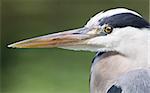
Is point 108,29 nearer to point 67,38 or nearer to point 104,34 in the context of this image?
point 104,34

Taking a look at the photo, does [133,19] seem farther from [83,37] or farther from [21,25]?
[21,25]

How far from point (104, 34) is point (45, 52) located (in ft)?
12.1

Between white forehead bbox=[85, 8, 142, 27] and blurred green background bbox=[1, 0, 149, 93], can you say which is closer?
white forehead bbox=[85, 8, 142, 27]

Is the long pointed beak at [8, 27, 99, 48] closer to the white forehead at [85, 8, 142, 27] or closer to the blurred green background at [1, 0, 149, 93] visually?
the white forehead at [85, 8, 142, 27]

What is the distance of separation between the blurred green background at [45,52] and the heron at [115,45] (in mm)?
2345

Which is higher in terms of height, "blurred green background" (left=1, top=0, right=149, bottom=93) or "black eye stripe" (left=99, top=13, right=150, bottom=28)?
"black eye stripe" (left=99, top=13, right=150, bottom=28)

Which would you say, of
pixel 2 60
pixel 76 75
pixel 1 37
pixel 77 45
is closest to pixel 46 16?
pixel 1 37

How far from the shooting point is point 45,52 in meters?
5.26

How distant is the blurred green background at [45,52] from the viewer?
4363mm

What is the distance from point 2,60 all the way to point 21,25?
3.24 feet

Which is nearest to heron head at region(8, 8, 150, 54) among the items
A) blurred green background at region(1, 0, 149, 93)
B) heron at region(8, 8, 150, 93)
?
heron at region(8, 8, 150, 93)

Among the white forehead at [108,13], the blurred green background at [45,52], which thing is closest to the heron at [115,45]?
the white forehead at [108,13]

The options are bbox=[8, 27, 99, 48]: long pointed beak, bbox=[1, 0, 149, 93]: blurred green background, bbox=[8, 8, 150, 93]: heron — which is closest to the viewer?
bbox=[8, 8, 150, 93]: heron

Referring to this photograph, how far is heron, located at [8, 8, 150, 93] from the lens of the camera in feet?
4.97
